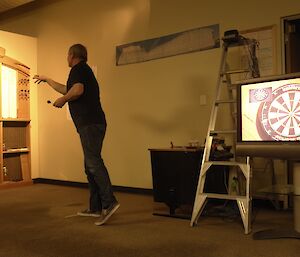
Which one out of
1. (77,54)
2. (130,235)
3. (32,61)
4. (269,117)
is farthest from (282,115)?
(32,61)

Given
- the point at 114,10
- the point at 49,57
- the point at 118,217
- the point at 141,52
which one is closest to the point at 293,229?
the point at 118,217

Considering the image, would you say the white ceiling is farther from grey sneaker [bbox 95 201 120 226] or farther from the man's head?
grey sneaker [bbox 95 201 120 226]

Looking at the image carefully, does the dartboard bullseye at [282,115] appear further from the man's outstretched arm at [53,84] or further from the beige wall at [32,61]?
the beige wall at [32,61]

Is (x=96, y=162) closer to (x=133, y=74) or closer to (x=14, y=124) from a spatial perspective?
(x=133, y=74)

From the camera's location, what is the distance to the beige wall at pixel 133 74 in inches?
147

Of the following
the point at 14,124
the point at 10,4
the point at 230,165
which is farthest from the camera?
the point at 10,4

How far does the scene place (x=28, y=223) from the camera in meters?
2.85

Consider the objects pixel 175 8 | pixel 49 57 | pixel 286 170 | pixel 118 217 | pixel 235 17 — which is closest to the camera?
pixel 118 217

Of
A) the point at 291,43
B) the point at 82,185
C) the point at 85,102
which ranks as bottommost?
the point at 82,185

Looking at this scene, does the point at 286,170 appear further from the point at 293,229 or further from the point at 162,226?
the point at 162,226

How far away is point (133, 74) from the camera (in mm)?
4359

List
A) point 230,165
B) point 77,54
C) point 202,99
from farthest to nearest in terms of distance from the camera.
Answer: point 202,99 < point 77,54 < point 230,165

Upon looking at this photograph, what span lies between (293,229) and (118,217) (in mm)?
1359

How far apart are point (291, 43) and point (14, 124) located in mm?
3716
